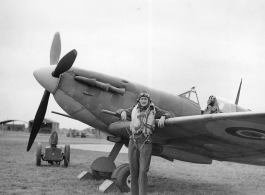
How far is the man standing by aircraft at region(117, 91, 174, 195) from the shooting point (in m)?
3.87

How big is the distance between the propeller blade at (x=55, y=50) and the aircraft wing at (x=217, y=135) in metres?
2.55

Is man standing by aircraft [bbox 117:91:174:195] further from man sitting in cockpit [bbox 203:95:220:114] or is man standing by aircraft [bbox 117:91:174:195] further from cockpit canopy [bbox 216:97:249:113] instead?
cockpit canopy [bbox 216:97:249:113]

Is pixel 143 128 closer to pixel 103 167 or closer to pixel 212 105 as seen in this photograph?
pixel 103 167

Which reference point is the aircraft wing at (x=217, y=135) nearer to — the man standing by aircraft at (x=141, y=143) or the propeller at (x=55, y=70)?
the man standing by aircraft at (x=141, y=143)

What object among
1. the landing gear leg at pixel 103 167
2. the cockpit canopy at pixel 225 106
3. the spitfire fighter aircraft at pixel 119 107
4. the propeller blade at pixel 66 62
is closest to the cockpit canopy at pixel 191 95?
the spitfire fighter aircraft at pixel 119 107

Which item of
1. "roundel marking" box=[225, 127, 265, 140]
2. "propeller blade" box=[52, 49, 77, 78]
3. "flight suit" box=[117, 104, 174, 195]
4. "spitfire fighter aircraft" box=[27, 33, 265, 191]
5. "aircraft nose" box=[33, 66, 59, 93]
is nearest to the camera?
"flight suit" box=[117, 104, 174, 195]

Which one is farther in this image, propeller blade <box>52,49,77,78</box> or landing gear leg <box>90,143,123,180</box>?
landing gear leg <box>90,143,123,180</box>

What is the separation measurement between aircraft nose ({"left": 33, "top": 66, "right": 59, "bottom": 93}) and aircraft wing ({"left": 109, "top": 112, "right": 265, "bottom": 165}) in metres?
1.52

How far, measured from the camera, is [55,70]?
6.01 meters

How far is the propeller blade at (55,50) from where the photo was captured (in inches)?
Result: 295

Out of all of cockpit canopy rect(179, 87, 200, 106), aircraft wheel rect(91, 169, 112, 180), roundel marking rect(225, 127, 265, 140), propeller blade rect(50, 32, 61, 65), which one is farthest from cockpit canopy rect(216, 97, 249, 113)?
propeller blade rect(50, 32, 61, 65)

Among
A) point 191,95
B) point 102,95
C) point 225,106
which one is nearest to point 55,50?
point 102,95

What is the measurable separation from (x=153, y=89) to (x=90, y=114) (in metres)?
1.57

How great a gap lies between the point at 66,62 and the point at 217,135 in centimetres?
327
